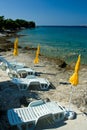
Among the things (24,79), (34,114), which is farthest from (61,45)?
(34,114)

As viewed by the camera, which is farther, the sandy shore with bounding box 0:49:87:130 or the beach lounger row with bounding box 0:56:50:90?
the beach lounger row with bounding box 0:56:50:90

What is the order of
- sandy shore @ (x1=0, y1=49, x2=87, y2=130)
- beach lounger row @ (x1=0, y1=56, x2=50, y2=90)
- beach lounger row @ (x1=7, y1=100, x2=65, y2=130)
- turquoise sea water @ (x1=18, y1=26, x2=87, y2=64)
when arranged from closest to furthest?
beach lounger row @ (x1=7, y1=100, x2=65, y2=130), sandy shore @ (x1=0, y1=49, x2=87, y2=130), beach lounger row @ (x1=0, y1=56, x2=50, y2=90), turquoise sea water @ (x1=18, y1=26, x2=87, y2=64)

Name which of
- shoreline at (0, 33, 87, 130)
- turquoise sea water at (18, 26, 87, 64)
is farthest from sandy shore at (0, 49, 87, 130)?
turquoise sea water at (18, 26, 87, 64)

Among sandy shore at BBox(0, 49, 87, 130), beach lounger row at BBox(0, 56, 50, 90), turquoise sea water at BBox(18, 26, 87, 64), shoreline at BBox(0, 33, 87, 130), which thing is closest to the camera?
sandy shore at BBox(0, 49, 87, 130)

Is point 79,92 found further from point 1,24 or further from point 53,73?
point 1,24

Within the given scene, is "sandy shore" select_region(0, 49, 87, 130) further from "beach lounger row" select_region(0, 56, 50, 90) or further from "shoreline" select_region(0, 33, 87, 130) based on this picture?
"beach lounger row" select_region(0, 56, 50, 90)

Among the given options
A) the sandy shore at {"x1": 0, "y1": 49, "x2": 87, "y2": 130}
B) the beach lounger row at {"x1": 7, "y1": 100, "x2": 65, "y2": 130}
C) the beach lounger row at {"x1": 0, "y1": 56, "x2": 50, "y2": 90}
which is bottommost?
the sandy shore at {"x1": 0, "y1": 49, "x2": 87, "y2": 130}

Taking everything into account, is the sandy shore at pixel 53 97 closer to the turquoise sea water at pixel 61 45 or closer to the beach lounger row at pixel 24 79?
the beach lounger row at pixel 24 79

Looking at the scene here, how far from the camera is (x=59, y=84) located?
1398cm

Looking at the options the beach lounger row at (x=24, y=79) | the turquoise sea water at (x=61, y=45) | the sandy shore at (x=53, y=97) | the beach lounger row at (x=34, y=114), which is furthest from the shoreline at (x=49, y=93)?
the turquoise sea water at (x=61, y=45)

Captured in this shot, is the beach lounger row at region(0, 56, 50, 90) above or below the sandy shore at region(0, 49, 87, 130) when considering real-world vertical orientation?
above

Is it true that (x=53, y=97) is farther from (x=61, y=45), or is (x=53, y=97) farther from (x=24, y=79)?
(x=61, y=45)

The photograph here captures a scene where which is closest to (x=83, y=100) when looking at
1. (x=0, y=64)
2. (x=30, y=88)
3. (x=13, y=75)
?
(x=30, y=88)

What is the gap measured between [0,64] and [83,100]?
7.33 metres
